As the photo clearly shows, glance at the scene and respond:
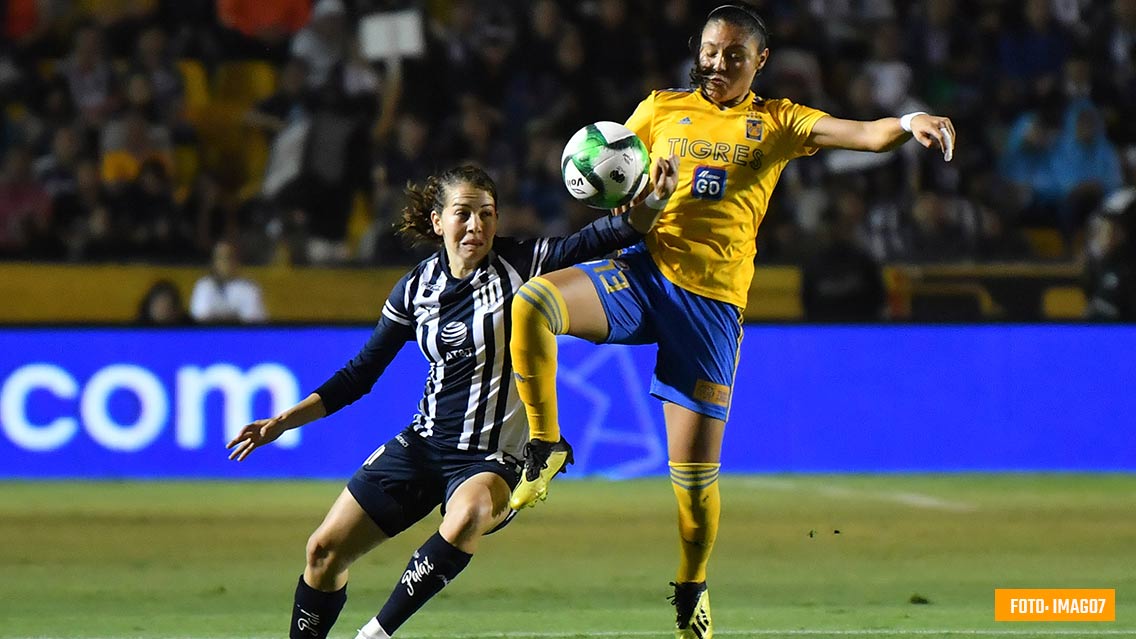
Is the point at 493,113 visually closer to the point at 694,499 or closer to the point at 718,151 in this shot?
the point at 718,151

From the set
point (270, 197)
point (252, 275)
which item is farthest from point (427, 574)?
point (270, 197)

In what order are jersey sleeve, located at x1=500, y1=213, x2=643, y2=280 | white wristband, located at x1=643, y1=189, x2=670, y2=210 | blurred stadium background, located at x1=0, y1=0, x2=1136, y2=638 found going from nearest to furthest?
1. white wristband, located at x1=643, y1=189, x2=670, y2=210
2. jersey sleeve, located at x1=500, y1=213, x2=643, y2=280
3. blurred stadium background, located at x1=0, y1=0, x2=1136, y2=638

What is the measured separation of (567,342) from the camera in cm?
1145

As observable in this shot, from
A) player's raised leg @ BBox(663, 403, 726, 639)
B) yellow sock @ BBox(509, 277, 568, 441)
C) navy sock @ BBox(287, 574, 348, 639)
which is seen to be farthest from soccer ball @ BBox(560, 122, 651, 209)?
navy sock @ BBox(287, 574, 348, 639)

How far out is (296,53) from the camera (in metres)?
14.2

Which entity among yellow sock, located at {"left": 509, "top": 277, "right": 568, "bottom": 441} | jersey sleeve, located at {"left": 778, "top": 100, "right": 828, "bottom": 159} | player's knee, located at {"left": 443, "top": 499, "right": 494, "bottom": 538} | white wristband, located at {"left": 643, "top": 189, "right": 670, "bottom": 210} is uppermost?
jersey sleeve, located at {"left": 778, "top": 100, "right": 828, "bottom": 159}

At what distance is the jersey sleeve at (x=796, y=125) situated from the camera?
589 cm

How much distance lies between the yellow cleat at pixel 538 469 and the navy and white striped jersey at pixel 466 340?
11 centimetres

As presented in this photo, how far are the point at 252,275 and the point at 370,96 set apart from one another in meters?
2.35

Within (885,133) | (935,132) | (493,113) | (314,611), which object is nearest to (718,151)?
(885,133)

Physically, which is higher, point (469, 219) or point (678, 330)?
point (469, 219)

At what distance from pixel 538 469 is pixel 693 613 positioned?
92cm

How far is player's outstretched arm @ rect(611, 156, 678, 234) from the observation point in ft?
18.1

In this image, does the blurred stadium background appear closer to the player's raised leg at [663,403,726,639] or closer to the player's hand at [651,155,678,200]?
the player's raised leg at [663,403,726,639]
